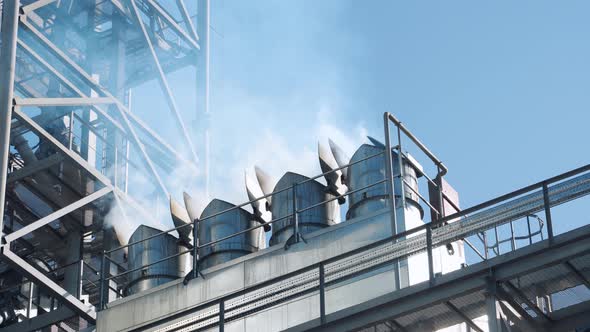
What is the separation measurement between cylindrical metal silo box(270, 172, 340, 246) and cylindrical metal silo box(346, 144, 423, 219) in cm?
99

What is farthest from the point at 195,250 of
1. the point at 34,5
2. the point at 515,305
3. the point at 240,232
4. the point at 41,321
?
the point at 34,5

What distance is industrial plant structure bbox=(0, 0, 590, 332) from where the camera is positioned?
23.3 metres

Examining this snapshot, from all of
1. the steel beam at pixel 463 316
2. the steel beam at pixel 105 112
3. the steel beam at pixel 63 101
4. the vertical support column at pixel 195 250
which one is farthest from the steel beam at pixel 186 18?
the steel beam at pixel 463 316

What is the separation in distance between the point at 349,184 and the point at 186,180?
13798 millimetres

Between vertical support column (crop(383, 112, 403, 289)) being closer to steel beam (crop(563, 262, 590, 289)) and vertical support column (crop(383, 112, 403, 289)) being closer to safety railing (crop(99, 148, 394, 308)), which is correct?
safety railing (crop(99, 148, 394, 308))

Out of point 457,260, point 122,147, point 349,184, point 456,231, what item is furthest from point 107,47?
point 456,231

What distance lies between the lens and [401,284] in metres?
25.7

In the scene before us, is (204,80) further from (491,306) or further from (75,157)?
(491,306)

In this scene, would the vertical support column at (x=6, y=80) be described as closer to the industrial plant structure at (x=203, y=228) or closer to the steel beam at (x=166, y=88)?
the industrial plant structure at (x=203, y=228)

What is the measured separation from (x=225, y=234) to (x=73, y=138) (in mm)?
8817

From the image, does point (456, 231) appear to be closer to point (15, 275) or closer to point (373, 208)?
point (373, 208)

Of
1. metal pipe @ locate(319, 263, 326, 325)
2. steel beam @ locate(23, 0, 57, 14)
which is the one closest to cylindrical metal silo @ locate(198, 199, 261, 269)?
metal pipe @ locate(319, 263, 326, 325)

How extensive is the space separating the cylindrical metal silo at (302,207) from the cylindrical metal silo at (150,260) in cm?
330

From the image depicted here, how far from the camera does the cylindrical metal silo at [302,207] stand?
3022 centimetres
